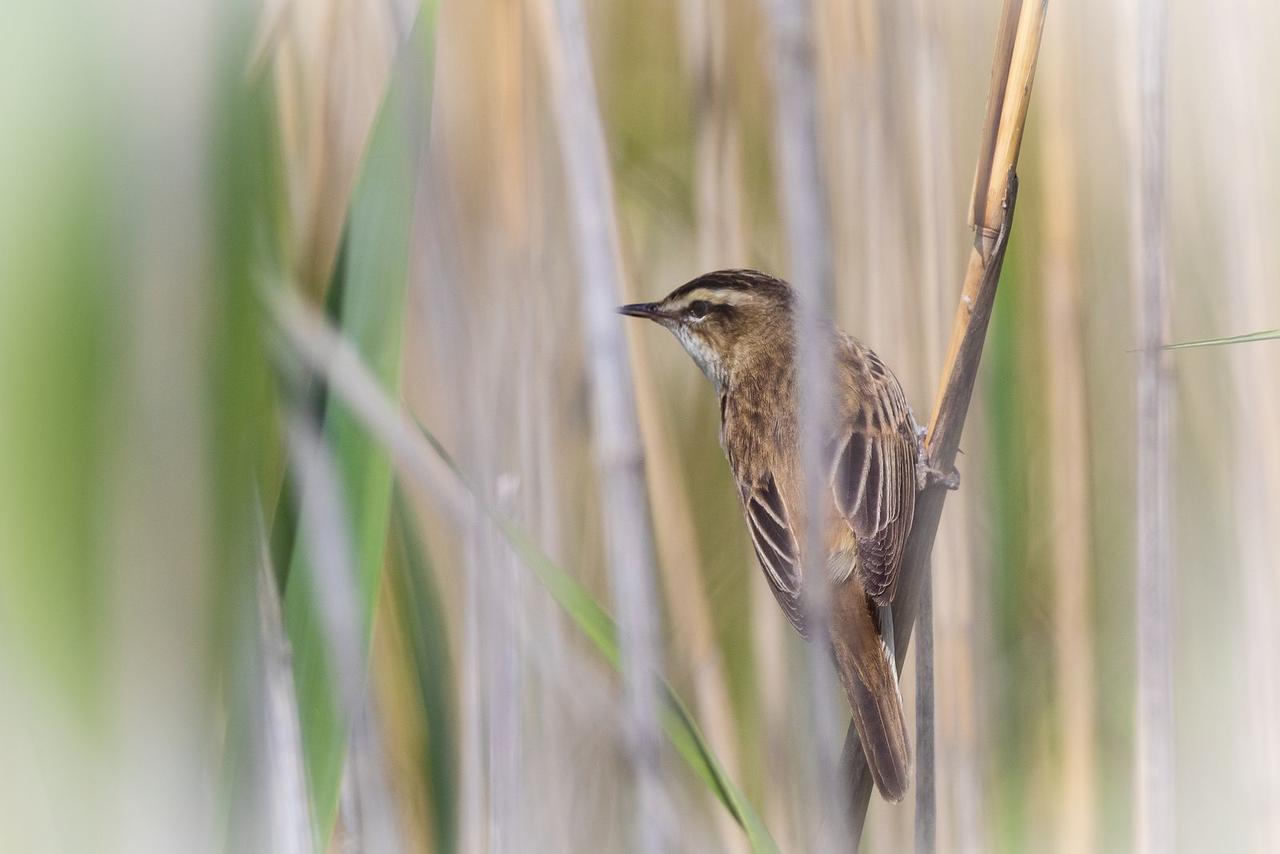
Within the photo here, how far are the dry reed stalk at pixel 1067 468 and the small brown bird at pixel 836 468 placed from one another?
0.16m

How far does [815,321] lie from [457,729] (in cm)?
44

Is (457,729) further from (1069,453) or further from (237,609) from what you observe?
(1069,453)

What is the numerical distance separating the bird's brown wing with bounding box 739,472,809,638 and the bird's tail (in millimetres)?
36

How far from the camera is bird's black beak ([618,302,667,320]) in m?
0.75

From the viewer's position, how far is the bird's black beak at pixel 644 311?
0.75m

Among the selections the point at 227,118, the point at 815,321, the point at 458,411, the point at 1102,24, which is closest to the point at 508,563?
the point at 458,411

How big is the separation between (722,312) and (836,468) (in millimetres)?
171

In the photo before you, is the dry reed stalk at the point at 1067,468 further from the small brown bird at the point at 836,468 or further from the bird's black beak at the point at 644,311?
the bird's black beak at the point at 644,311

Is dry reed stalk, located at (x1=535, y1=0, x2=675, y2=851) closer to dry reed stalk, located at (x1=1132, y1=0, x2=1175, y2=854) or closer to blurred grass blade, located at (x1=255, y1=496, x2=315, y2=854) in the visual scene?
blurred grass blade, located at (x1=255, y1=496, x2=315, y2=854)

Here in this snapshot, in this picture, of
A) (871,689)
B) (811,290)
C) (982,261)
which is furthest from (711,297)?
(871,689)

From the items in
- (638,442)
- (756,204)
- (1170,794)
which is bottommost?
(1170,794)

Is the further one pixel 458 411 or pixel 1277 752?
pixel 1277 752

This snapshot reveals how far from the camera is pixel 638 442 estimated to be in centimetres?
67

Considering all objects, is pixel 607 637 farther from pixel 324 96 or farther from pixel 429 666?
pixel 324 96
